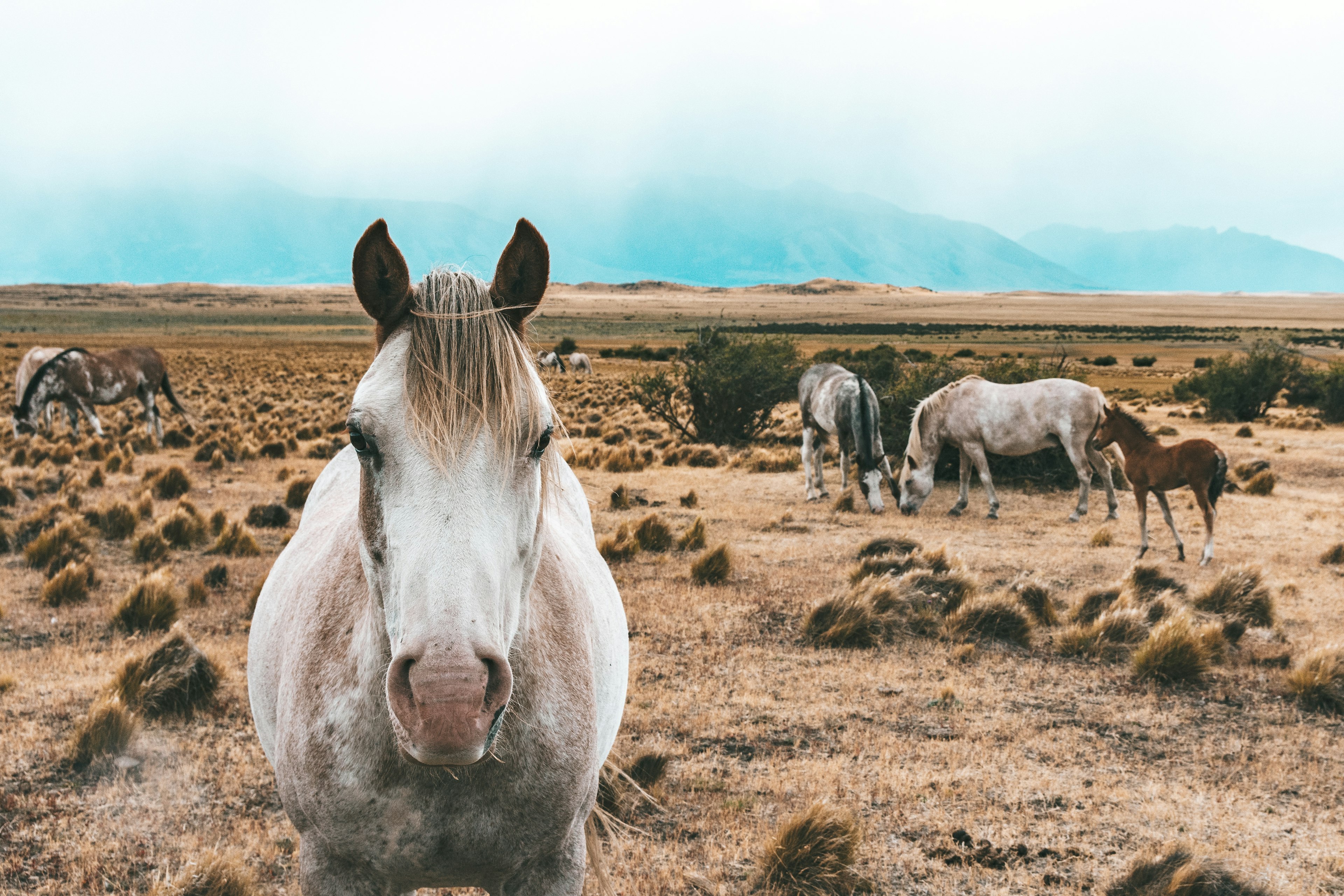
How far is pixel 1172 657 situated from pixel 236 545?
27.7ft

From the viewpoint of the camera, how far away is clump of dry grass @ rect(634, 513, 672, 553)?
27.6 ft

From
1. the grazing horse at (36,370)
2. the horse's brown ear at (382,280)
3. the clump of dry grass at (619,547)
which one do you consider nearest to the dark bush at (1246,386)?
the clump of dry grass at (619,547)

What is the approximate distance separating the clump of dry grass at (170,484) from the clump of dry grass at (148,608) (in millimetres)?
5009

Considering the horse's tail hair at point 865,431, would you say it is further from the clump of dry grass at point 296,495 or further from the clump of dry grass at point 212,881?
the clump of dry grass at point 212,881

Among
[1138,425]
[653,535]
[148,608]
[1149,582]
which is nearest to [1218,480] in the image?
[1138,425]

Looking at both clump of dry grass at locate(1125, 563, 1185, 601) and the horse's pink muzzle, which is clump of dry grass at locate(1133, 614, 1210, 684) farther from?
the horse's pink muzzle

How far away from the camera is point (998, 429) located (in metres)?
10.3

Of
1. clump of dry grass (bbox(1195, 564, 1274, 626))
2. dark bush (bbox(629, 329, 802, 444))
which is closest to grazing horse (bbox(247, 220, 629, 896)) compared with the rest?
clump of dry grass (bbox(1195, 564, 1274, 626))

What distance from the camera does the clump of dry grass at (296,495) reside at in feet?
32.2

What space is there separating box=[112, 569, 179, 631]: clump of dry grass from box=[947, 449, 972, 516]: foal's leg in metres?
9.18

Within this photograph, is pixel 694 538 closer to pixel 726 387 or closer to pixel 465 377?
pixel 465 377

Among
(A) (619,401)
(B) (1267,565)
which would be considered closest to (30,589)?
(B) (1267,565)

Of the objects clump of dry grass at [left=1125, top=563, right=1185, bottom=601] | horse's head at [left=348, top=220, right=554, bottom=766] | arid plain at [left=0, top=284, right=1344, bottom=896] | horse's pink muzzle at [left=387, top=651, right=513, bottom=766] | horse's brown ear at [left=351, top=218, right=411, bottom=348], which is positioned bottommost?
arid plain at [left=0, top=284, right=1344, bottom=896]

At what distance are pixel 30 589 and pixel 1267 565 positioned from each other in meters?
11.8
